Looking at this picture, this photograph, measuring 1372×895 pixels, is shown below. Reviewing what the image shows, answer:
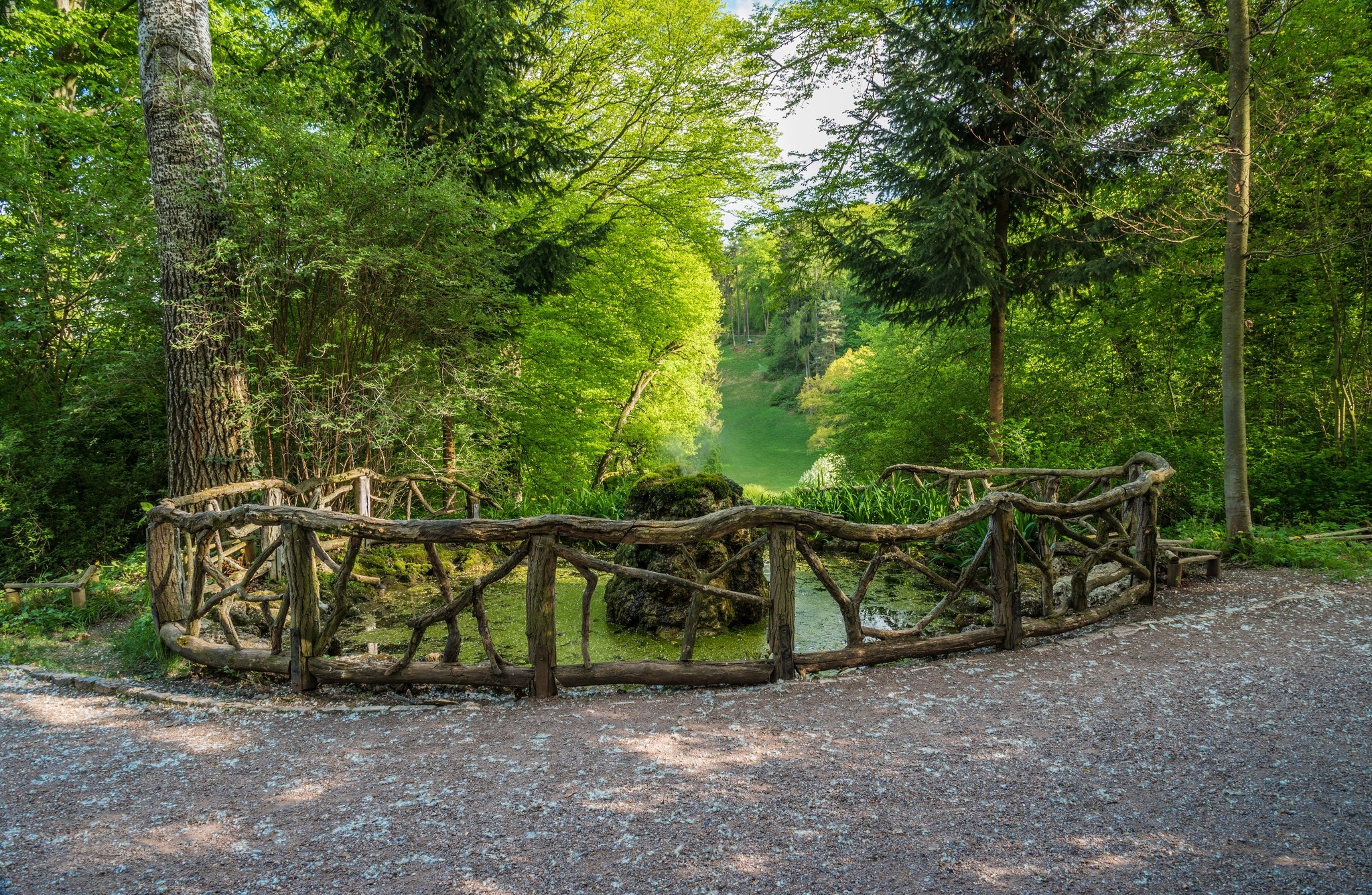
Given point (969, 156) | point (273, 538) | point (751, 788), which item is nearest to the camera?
point (751, 788)

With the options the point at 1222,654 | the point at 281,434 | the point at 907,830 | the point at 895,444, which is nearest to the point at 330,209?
the point at 281,434

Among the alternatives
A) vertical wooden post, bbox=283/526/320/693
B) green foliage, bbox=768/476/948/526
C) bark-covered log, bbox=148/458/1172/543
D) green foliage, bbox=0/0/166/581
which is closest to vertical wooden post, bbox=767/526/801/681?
bark-covered log, bbox=148/458/1172/543

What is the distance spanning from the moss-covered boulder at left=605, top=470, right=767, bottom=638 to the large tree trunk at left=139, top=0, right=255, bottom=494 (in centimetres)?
398

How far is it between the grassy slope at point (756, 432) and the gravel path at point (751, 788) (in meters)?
23.5

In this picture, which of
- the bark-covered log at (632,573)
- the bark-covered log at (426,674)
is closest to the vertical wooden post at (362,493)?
the bark-covered log at (426,674)

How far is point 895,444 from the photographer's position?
13.9 m

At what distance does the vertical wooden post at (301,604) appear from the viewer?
4.45 metres

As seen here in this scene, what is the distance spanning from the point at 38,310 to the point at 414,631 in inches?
293

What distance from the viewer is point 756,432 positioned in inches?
1635

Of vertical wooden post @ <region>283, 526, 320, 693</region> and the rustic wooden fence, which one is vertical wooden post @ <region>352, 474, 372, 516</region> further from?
vertical wooden post @ <region>283, 526, 320, 693</region>

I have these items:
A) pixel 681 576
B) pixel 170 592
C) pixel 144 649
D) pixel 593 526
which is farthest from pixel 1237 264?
pixel 144 649

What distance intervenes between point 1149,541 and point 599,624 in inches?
207

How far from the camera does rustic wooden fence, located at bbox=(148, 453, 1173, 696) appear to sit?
4305mm

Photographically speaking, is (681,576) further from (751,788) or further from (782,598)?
(751,788)
